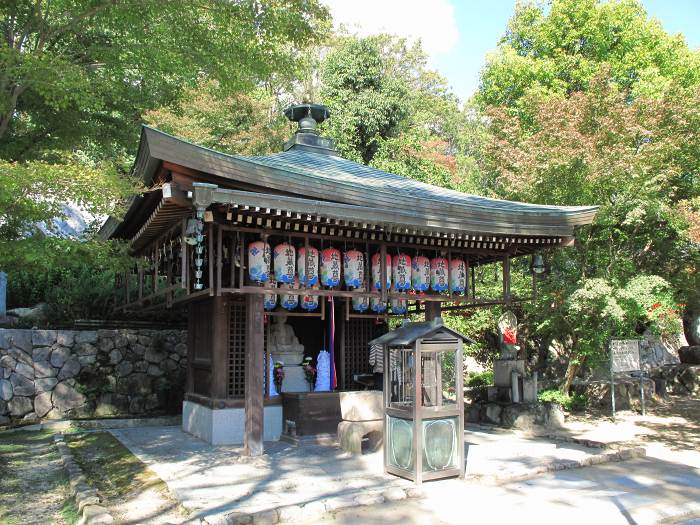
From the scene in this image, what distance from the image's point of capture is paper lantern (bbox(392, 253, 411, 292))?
447 inches

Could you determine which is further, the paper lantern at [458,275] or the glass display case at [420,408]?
the paper lantern at [458,275]

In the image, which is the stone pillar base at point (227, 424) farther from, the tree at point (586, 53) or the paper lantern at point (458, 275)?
the tree at point (586, 53)

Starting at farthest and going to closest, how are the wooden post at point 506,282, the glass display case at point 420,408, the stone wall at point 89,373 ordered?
the stone wall at point 89,373 < the wooden post at point 506,282 < the glass display case at point 420,408

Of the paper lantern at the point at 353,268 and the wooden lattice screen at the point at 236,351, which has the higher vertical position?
the paper lantern at the point at 353,268

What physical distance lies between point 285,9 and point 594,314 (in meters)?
10.6

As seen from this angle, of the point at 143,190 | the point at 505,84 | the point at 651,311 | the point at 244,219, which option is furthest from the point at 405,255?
the point at 505,84

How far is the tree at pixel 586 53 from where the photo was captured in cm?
2353

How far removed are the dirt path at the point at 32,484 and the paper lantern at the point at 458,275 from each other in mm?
7968

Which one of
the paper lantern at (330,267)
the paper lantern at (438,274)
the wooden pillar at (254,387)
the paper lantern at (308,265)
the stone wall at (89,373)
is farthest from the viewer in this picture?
the stone wall at (89,373)

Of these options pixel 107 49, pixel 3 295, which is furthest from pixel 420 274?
pixel 3 295

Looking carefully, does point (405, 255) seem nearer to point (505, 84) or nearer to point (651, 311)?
point (651, 311)

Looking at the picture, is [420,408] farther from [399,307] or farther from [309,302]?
[399,307]

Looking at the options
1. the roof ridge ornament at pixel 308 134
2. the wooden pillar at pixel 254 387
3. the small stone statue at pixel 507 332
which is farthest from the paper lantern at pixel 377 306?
the roof ridge ornament at pixel 308 134

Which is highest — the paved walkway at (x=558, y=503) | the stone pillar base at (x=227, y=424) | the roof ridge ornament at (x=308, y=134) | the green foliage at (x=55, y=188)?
the roof ridge ornament at (x=308, y=134)
